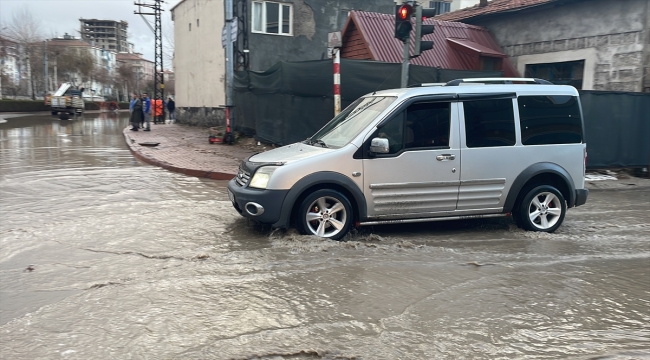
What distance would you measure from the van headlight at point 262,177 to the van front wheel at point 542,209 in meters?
3.32

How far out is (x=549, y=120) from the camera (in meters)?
6.67

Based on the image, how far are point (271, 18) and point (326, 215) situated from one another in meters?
18.2

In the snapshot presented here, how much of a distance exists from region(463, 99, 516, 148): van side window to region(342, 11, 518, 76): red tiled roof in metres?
9.37

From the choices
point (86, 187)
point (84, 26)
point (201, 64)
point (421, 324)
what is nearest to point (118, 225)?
point (86, 187)

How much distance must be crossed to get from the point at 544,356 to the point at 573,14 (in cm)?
1414

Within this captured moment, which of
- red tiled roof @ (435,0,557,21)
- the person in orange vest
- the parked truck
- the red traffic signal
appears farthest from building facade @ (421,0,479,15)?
the red traffic signal

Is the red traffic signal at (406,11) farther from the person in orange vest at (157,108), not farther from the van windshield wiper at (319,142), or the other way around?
the person in orange vest at (157,108)

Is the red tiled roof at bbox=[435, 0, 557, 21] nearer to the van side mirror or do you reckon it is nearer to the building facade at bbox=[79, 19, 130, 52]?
the van side mirror

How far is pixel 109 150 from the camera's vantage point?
15773mm

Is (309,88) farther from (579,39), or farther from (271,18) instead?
(271,18)

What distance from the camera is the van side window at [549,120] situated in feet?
21.7

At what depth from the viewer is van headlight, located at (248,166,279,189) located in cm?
590

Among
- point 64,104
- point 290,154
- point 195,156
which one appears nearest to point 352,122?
point 290,154

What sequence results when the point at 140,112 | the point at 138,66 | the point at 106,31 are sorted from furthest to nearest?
1. the point at 106,31
2. the point at 138,66
3. the point at 140,112
